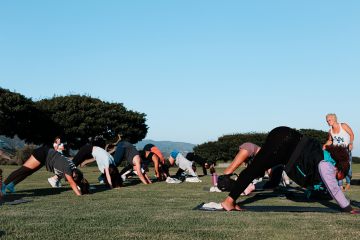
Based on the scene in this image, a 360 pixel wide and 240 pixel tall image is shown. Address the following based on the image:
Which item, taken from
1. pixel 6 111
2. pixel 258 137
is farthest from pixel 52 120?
pixel 258 137

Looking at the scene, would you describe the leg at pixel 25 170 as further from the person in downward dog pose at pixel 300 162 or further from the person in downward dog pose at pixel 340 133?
the person in downward dog pose at pixel 340 133

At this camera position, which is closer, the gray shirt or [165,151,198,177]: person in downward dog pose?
the gray shirt

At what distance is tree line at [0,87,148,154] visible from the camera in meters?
28.1

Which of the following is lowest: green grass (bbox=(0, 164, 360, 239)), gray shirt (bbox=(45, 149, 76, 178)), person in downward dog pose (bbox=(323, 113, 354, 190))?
green grass (bbox=(0, 164, 360, 239))

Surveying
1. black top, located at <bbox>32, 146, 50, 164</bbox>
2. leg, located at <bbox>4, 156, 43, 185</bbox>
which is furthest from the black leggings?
leg, located at <bbox>4, 156, 43, 185</bbox>

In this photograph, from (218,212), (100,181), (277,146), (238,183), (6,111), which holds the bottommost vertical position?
(100,181)

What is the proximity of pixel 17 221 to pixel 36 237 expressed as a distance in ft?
3.11

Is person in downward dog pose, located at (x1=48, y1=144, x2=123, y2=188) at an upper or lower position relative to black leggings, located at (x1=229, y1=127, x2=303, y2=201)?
lower

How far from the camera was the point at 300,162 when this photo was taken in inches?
172

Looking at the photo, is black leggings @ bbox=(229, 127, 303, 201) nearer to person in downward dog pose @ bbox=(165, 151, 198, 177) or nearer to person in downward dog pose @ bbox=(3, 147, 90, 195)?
person in downward dog pose @ bbox=(3, 147, 90, 195)

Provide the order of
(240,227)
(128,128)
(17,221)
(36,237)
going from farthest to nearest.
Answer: (128,128)
(17,221)
(240,227)
(36,237)

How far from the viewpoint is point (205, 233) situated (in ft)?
9.98

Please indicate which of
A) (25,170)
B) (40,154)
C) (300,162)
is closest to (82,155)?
(40,154)

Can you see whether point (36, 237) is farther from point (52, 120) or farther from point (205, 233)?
point (52, 120)
